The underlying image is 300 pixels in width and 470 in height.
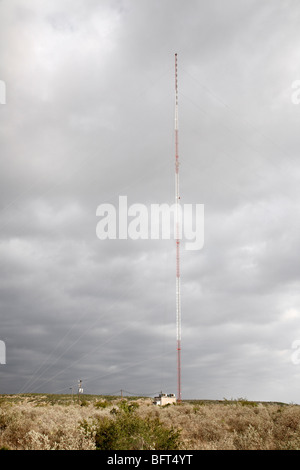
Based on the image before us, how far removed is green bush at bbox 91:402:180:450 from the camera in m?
14.4

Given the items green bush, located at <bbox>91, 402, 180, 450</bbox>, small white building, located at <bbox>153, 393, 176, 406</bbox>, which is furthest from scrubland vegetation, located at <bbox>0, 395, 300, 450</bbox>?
small white building, located at <bbox>153, 393, 176, 406</bbox>

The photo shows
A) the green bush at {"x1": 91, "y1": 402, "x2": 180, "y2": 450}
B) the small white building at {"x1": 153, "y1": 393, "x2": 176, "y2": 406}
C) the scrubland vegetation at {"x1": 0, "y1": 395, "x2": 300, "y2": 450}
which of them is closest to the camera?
the green bush at {"x1": 91, "y1": 402, "x2": 180, "y2": 450}

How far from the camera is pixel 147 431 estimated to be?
15.2m

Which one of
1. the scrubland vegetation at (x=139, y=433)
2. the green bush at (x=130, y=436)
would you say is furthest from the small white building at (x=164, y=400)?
the green bush at (x=130, y=436)

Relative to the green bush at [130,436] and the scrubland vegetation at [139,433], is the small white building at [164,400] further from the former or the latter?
the green bush at [130,436]

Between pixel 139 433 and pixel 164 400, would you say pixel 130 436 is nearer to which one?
pixel 139 433

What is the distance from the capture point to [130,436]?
14.9 metres

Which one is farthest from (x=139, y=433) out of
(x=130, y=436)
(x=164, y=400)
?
(x=164, y=400)

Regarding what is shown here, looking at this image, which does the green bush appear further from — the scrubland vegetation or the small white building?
→ the small white building
